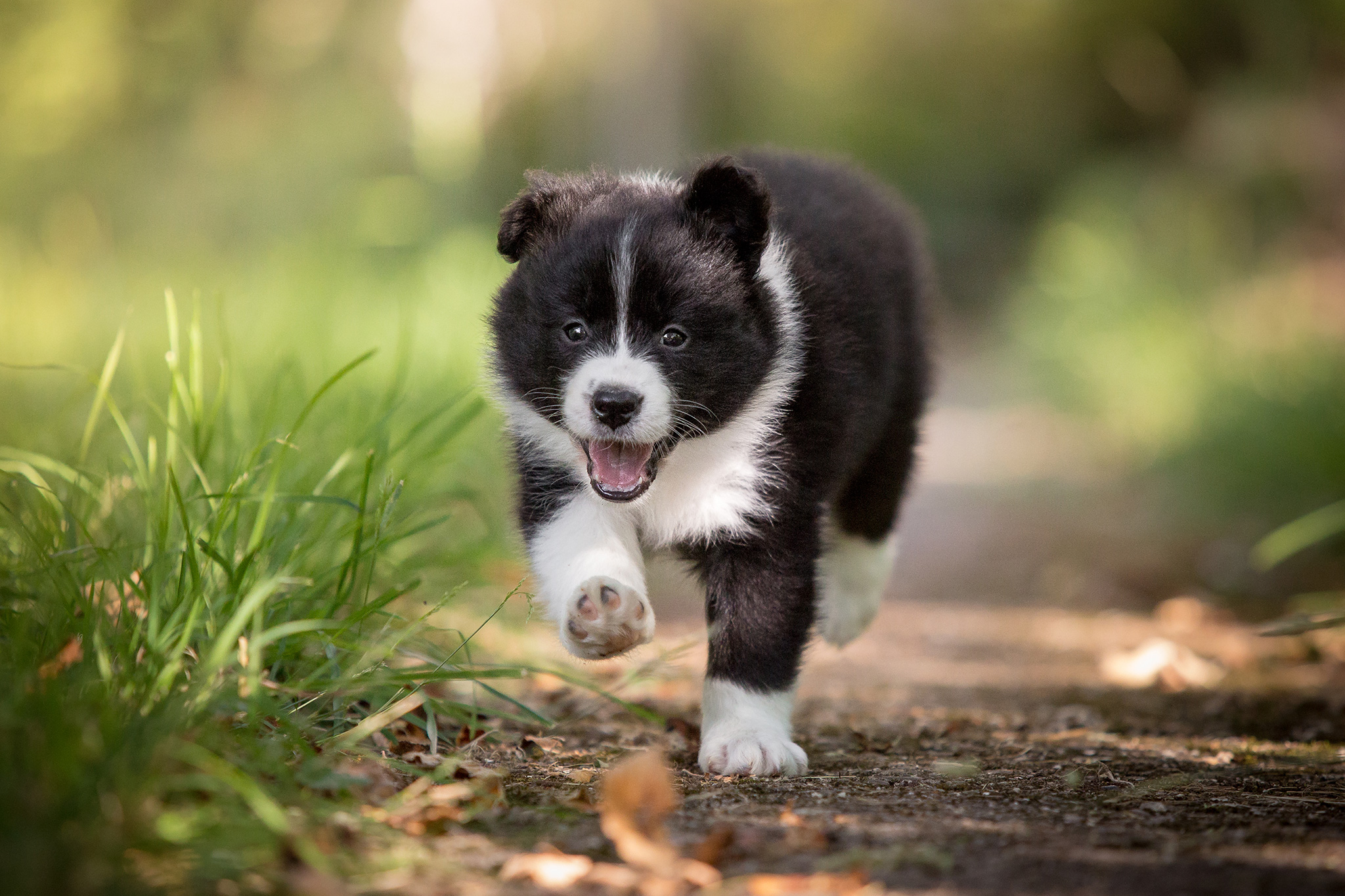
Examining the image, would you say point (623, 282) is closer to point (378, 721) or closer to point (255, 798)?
point (378, 721)

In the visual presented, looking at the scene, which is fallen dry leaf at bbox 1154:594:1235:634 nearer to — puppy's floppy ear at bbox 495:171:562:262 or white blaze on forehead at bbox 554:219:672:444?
white blaze on forehead at bbox 554:219:672:444

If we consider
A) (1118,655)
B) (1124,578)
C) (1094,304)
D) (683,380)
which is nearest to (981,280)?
(1094,304)

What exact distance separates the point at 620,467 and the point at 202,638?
38.9 inches

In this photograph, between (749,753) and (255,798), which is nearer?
(255,798)

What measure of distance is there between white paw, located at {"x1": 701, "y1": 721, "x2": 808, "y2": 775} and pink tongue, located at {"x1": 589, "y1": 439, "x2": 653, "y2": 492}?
610mm

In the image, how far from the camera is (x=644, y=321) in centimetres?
276

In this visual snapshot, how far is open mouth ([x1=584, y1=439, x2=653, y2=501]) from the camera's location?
2777 mm

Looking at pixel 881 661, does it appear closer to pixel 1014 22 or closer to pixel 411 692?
pixel 411 692

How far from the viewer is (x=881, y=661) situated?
4254 mm

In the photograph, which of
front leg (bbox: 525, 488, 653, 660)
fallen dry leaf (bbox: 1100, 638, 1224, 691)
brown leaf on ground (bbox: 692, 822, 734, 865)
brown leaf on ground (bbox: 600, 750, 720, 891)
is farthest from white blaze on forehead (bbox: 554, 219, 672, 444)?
fallen dry leaf (bbox: 1100, 638, 1224, 691)

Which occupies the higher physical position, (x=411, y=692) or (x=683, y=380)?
(x=683, y=380)

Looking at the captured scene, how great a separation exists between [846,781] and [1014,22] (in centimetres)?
1931

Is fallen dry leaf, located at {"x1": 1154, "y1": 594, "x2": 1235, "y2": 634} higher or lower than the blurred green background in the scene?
lower

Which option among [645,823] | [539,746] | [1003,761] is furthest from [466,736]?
[1003,761]
